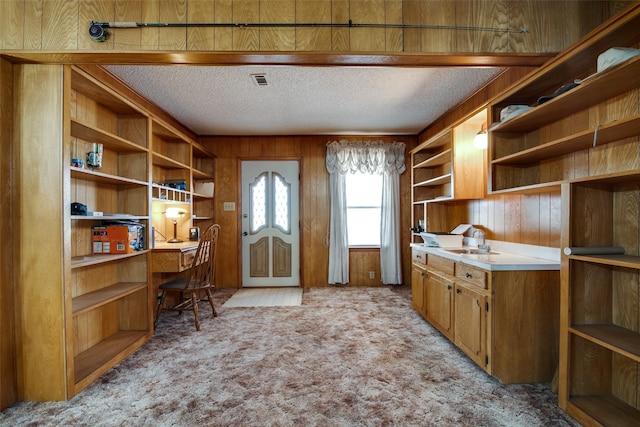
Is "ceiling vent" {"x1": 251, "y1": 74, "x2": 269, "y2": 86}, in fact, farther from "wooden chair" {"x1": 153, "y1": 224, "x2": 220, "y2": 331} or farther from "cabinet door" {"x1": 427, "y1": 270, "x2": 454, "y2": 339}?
"cabinet door" {"x1": 427, "y1": 270, "x2": 454, "y2": 339}

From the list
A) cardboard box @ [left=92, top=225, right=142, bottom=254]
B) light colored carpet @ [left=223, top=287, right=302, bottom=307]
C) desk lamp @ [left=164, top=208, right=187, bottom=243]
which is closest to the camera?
cardboard box @ [left=92, top=225, right=142, bottom=254]

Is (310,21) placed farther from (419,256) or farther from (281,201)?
(281,201)

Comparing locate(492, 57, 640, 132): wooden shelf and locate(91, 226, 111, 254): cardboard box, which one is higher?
locate(492, 57, 640, 132): wooden shelf

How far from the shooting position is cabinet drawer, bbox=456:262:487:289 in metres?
2.19

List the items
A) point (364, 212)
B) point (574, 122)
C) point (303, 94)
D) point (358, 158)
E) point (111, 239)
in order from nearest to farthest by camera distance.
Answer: point (574, 122) → point (111, 239) → point (303, 94) → point (358, 158) → point (364, 212)

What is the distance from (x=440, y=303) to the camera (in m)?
2.87

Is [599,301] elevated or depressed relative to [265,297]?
elevated

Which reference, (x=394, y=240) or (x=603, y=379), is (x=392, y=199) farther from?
(x=603, y=379)

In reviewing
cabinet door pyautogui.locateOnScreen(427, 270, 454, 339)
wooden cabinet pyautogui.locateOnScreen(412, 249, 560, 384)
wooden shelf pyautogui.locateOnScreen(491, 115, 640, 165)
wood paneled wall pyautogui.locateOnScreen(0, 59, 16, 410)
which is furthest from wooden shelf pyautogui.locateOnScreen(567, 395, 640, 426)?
wood paneled wall pyautogui.locateOnScreen(0, 59, 16, 410)

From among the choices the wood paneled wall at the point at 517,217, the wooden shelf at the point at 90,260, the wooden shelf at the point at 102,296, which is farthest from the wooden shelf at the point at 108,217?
the wood paneled wall at the point at 517,217

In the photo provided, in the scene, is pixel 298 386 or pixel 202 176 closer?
pixel 298 386

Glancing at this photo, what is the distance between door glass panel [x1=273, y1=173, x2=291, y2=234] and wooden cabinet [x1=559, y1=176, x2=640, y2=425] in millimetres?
3743

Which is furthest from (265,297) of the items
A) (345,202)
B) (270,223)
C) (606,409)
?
(606,409)

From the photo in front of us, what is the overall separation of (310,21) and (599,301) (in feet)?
7.83
